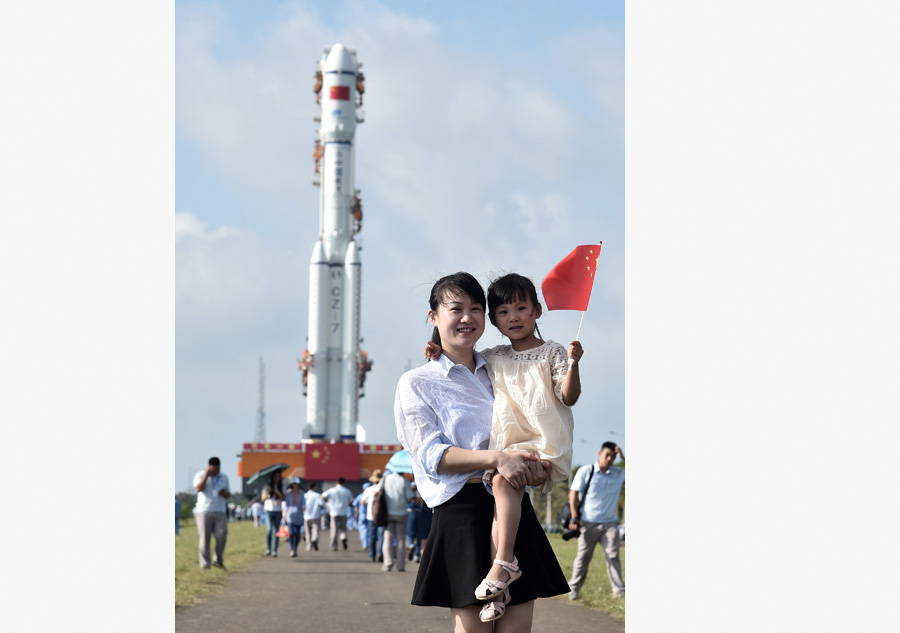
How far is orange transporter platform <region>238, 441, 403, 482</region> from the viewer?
51.4 metres

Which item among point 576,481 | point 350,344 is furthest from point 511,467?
point 350,344

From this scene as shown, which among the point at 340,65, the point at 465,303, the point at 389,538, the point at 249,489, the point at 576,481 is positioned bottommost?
the point at 249,489

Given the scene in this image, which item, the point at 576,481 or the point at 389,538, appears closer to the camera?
the point at 576,481

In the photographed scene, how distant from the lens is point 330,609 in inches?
411

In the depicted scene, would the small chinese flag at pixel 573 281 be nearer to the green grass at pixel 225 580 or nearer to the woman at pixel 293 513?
the green grass at pixel 225 580

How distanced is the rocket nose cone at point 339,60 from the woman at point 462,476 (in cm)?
4772

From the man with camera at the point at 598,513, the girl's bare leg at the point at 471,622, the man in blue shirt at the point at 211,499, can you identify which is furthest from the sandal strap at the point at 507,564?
the man in blue shirt at the point at 211,499

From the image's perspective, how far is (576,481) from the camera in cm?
1120

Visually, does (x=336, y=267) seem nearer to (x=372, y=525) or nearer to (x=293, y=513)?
(x=293, y=513)

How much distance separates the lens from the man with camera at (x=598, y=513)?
11.0m

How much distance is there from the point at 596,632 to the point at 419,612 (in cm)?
208

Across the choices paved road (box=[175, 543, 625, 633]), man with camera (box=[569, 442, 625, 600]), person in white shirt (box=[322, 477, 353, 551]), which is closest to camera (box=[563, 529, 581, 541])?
man with camera (box=[569, 442, 625, 600])

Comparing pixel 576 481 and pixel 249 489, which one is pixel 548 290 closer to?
pixel 576 481

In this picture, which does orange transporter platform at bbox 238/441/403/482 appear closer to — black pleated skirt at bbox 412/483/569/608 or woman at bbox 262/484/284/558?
woman at bbox 262/484/284/558
